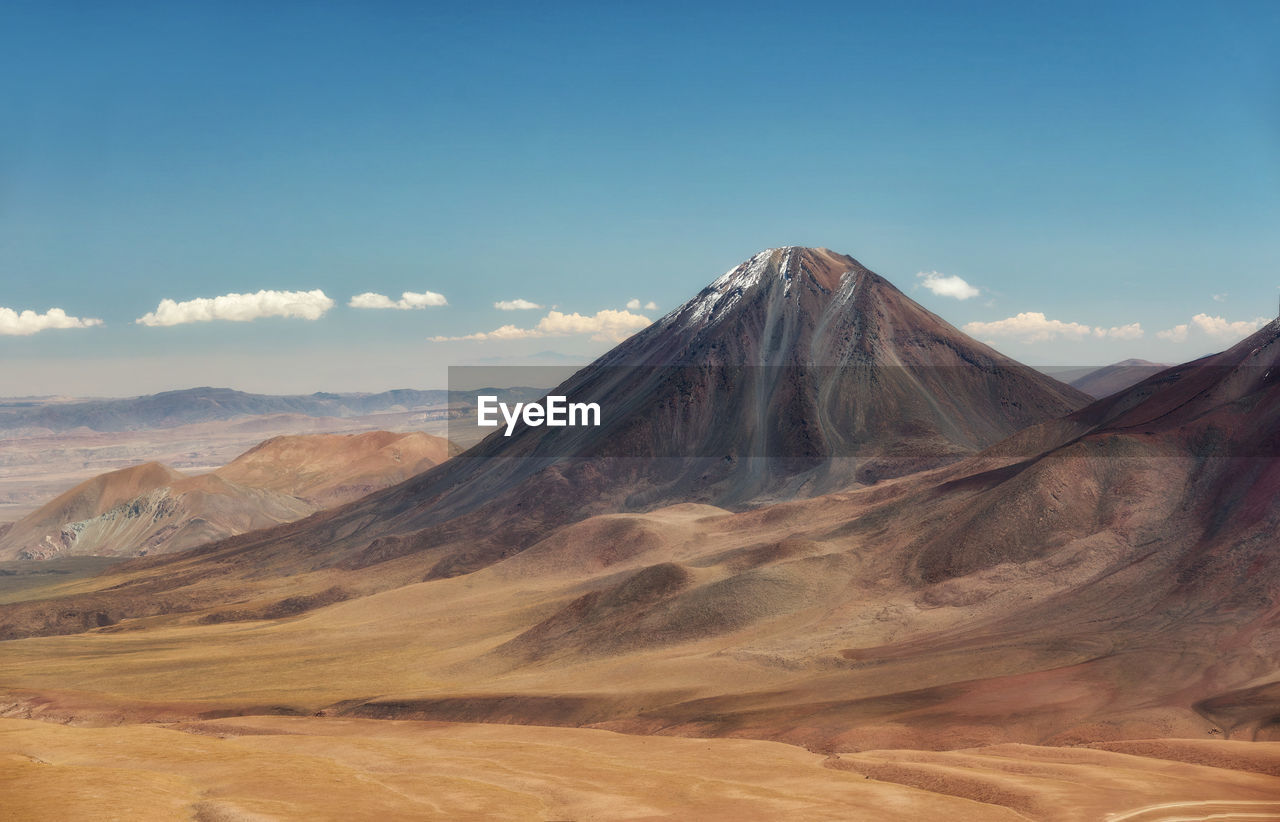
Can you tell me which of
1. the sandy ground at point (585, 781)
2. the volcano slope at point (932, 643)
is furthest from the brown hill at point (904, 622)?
the sandy ground at point (585, 781)

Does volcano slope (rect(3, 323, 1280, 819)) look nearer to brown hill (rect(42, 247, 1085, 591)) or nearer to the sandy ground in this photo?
the sandy ground

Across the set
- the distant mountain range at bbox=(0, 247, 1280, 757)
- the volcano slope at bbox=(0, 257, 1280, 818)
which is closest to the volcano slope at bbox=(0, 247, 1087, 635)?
the distant mountain range at bbox=(0, 247, 1280, 757)

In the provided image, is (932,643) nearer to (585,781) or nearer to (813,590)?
(813,590)

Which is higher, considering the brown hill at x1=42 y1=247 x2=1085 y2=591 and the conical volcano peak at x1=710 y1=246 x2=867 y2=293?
the conical volcano peak at x1=710 y1=246 x2=867 y2=293

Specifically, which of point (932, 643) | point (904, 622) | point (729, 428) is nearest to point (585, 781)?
point (932, 643)

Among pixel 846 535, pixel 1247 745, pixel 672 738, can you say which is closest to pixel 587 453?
pixel 846 535

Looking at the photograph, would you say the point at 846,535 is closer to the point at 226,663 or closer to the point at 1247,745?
the point at 1247,745
